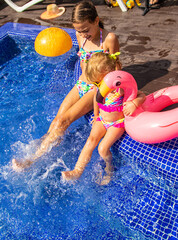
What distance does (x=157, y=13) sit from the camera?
5.93 metres

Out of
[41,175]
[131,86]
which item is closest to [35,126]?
[41,175]

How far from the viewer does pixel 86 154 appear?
320 centimetres

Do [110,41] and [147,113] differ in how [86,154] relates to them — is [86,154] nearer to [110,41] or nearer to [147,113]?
[147,113]

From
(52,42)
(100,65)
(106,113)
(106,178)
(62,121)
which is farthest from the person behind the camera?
(52,42)

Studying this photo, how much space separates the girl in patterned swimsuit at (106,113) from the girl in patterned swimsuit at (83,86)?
353mm

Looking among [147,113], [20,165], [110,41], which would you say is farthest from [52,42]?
[147,113]

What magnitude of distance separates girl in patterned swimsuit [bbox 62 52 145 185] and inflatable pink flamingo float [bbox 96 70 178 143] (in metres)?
0.12

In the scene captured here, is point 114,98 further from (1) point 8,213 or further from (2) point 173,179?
(1) point 8,213

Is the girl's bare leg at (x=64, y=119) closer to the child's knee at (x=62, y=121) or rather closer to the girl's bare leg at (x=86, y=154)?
the child's knee at (x=62, y=121)

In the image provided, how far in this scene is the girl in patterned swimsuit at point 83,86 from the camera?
10.4 feet

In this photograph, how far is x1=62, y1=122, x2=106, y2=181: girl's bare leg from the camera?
3.12m

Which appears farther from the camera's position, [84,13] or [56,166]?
[56,166]

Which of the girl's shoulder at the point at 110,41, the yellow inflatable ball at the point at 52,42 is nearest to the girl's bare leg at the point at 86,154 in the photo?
the girl's shoulder at the point at 110,41

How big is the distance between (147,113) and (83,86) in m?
1.16
